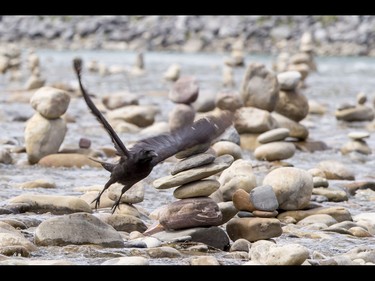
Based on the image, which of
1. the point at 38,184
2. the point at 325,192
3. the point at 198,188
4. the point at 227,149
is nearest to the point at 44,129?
the point at 38,184

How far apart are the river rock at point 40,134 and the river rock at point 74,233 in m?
4.06

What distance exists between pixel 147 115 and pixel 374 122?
3.87 meters

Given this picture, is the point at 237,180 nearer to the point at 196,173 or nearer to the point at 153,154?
the point at 196,173

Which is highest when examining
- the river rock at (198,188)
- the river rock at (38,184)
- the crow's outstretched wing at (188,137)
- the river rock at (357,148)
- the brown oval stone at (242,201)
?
the crow's outstretched wing at (188,137)

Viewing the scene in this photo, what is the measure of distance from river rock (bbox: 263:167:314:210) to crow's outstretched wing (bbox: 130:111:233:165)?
177 centimetres

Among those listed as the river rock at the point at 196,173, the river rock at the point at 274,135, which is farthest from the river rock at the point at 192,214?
the river rock at the point at 274,135

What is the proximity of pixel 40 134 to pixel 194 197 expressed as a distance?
3990 millimetres

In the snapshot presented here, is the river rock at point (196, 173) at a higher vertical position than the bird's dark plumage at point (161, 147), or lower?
lower

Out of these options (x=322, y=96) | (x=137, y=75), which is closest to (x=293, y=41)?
(x=137, y=75)

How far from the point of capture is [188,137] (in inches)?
255

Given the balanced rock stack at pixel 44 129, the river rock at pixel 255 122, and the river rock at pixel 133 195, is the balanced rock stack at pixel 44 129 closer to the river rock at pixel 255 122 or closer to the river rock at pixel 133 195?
the river rock at pixel 255 122

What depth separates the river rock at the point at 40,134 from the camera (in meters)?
10.6

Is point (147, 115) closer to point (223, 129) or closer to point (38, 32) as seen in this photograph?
point (223, 129)

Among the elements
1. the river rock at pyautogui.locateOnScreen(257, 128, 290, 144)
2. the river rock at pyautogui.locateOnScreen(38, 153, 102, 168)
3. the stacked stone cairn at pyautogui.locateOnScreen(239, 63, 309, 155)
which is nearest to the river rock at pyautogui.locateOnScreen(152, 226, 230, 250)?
the river rock at pyautogui.locateOnScreen(38, 153, 102, 168)
